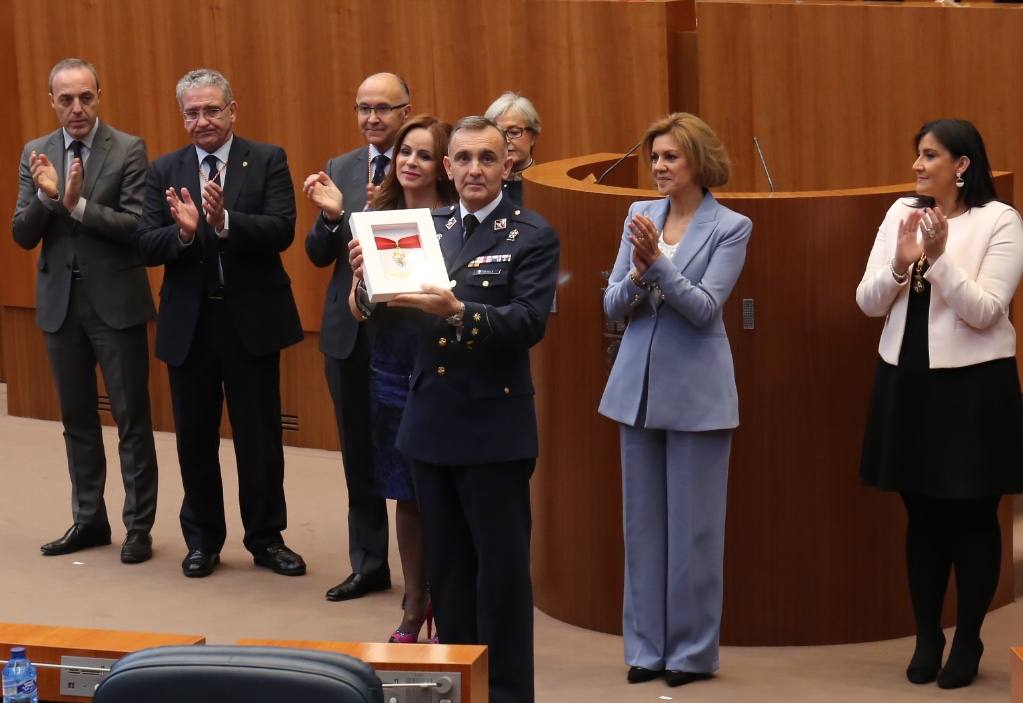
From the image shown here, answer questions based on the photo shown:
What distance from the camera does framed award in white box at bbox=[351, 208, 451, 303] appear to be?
12.8 feet

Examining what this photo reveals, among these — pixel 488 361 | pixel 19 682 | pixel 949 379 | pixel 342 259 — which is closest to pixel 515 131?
pixel 342 259

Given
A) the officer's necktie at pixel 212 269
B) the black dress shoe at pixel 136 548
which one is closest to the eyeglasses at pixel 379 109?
the officer's necktie at pixel 212 269

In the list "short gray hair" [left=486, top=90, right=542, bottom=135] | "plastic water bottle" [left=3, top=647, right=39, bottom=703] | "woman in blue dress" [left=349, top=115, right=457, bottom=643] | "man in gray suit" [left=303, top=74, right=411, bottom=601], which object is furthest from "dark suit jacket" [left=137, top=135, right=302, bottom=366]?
"plastic water bottle" [left=3, top=647, right=39, bottom=703]

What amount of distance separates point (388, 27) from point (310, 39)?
0.41 m

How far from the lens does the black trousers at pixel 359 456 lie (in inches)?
217

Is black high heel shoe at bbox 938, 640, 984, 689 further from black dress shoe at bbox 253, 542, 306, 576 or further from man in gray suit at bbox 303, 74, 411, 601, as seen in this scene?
black dress shoe at bbox 253, 542, 306, 576

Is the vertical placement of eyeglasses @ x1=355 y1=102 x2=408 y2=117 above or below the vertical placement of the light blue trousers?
above

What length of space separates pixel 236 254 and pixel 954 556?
101 inches

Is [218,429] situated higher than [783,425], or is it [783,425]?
[783,425]

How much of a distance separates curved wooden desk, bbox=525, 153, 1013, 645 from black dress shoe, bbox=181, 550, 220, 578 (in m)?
1.44

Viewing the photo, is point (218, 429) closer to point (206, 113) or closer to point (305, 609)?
point (305, 609)

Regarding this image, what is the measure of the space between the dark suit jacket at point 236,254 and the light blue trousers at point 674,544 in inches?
59.3

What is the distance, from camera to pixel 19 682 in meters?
2.90

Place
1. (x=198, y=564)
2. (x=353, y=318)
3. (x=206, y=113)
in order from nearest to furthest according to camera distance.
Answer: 1. (x=353, y=318)
2. (x=206, y=113)
3. (x=198, y=564)
